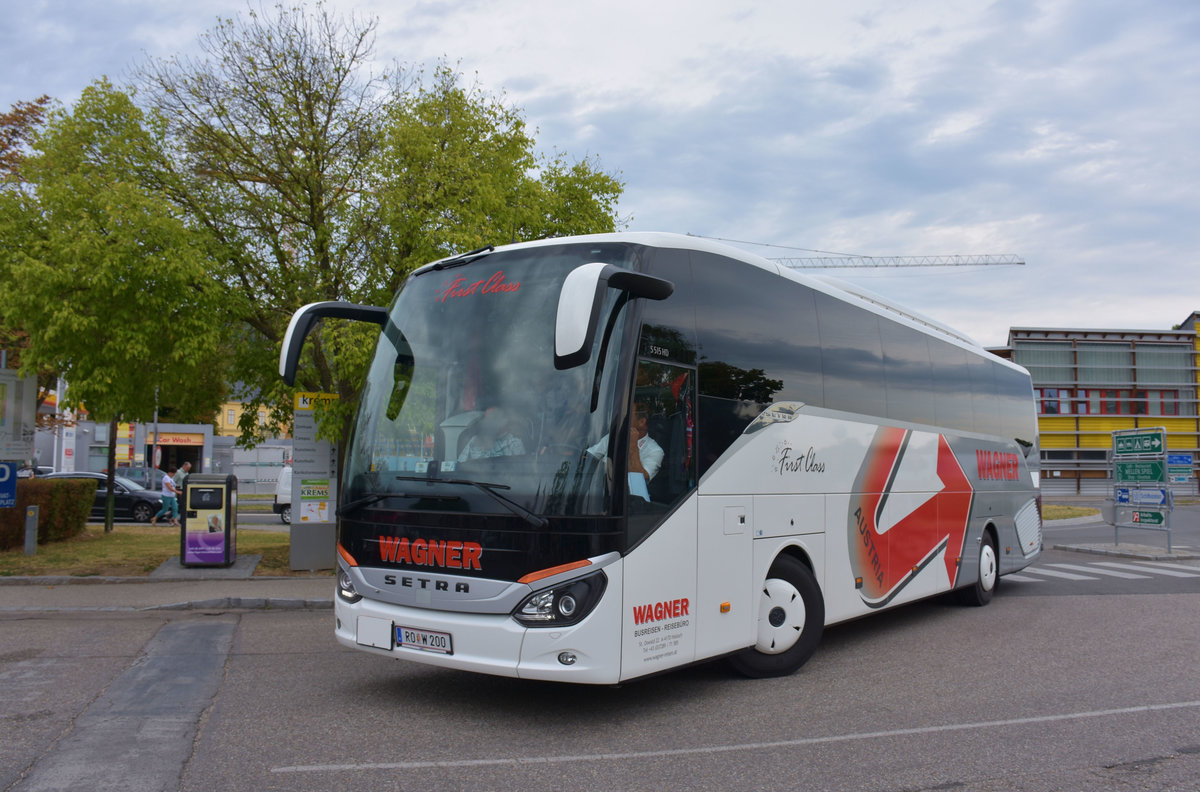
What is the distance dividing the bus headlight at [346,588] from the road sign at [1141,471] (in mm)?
19781

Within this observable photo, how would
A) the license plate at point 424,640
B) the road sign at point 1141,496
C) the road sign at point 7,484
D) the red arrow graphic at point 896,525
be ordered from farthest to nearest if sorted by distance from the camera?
the road sign at point 1141,496 → the road sign at point 7,484 → the red arrow graphic at point 896,525 → the license plate at point 424,640

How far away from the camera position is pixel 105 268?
1244 centimetres

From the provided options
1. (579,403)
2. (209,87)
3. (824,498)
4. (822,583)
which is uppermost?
(209,87)

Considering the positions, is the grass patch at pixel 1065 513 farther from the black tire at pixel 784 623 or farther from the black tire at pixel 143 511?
the black tire at pixel 143 511

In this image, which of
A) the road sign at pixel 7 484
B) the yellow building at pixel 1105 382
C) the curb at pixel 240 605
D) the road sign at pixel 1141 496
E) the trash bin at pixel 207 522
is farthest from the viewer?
the yellow building at pixel 1105 382

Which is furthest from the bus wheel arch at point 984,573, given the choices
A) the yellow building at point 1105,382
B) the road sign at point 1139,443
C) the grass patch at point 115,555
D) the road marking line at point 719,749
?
the yellow building at point 1105,382

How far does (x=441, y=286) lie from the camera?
6.74m

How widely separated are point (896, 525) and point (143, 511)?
24.8 m

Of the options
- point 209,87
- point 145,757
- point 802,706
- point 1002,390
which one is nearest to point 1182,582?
point 1002,390

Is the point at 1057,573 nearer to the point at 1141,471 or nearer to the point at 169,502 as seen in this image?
the point at 1141,471

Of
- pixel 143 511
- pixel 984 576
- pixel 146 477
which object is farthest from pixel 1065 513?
pixel 146 477

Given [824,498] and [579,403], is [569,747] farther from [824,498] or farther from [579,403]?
[824,498]

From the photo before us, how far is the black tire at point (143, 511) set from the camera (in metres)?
27.5

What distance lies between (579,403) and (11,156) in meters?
23.3
